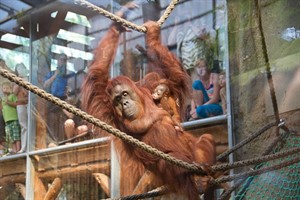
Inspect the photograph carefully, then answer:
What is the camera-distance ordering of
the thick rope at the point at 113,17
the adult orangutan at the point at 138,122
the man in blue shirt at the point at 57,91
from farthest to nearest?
the man in blue shirt at the point at 57,91 < the adult orangutan at the point at 138,122 < the thick rope at the point at 113,17

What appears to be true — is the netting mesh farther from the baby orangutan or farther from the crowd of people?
the crowd of people

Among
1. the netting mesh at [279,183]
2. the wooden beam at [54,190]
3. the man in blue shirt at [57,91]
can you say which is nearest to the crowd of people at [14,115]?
the man in blue shirt at [57,91]

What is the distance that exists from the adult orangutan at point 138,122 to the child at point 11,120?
2575 millimetres

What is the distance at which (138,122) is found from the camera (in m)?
2.55

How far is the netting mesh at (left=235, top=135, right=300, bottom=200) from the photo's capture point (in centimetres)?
285

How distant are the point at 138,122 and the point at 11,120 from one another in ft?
9.02

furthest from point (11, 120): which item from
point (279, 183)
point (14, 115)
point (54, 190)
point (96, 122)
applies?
point (96, 122)

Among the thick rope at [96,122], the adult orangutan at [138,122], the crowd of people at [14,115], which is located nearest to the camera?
the thick rope at [96,122]

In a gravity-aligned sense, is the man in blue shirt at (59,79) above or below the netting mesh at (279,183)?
above

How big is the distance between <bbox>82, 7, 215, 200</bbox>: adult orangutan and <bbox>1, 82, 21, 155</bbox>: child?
2575mm

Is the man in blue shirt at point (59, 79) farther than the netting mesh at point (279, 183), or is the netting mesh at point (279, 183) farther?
the man in blue shirt at point (59, 79)

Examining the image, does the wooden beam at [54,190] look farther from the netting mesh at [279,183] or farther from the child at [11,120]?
the netting mesh at [279,183]

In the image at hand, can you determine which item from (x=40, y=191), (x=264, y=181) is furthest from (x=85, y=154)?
(x=264, y=181)

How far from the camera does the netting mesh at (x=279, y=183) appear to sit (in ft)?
9.35
